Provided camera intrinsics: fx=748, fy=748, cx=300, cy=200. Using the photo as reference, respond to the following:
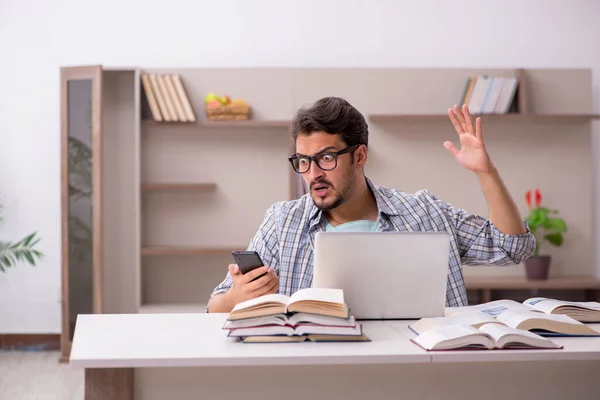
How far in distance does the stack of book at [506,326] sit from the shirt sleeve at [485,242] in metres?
0.28

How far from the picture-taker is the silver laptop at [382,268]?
1.87 m

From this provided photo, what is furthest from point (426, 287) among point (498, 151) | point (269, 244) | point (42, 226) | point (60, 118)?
point (42, 226)

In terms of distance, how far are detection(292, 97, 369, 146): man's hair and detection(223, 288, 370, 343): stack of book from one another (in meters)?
0.83

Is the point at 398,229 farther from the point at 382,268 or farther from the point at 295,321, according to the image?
the point at 295,321

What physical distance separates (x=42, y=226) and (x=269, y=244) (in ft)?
9.72

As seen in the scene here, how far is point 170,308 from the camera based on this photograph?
14.8ft

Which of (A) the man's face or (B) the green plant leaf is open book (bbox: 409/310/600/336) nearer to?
(A) the man's face

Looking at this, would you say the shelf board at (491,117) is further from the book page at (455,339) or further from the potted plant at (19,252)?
the book page at (455,339)

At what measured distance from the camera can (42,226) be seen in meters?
5.04

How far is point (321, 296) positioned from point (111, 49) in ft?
12.3

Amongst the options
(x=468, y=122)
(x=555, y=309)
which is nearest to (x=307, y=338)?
(x=555, y=309)

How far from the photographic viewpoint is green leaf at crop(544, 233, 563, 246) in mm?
4625

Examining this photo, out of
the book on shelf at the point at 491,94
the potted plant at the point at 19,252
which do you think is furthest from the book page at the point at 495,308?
the potted plant at the point at 19,252

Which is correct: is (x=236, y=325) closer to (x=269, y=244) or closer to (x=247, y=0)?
(x=269, y=244)
